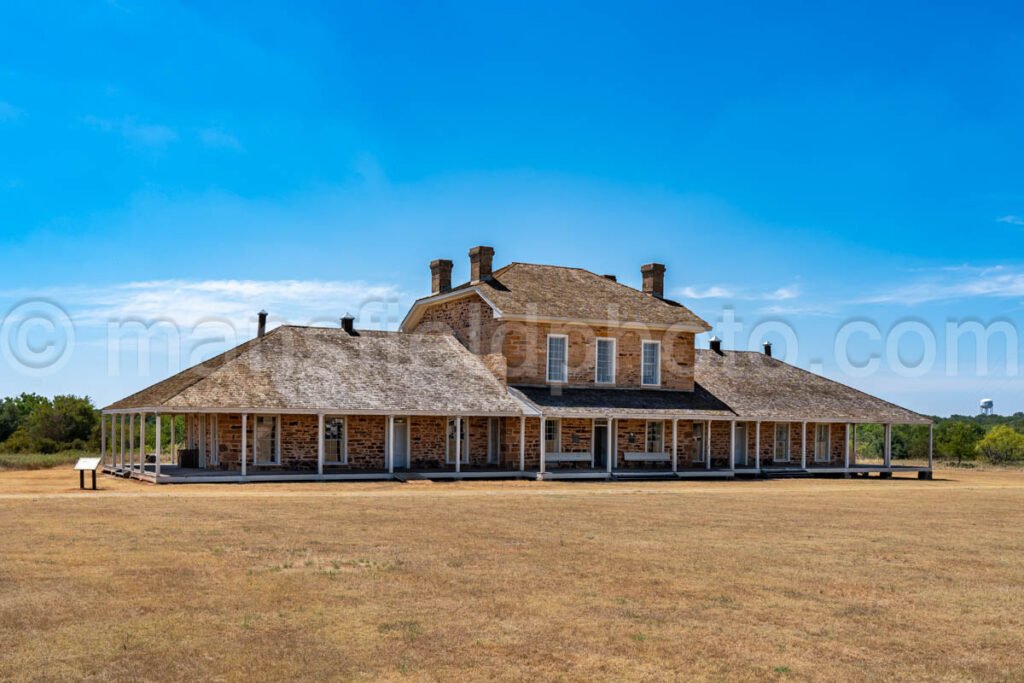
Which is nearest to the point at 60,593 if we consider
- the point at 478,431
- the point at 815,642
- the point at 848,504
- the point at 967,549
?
the point at 815,642

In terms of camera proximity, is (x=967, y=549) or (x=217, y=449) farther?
(x=217, y=449)

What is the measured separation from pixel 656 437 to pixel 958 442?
2714 cm

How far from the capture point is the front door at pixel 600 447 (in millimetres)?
35500

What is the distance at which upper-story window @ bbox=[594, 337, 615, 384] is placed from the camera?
35562mm

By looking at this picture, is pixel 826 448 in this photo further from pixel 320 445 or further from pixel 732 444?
pixel 320 445

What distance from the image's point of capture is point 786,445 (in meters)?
39.3

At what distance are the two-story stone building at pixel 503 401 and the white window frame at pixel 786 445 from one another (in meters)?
0.06

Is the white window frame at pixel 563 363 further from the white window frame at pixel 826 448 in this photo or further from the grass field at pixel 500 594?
the grass field at pixel 500 594

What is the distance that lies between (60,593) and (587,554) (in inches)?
259

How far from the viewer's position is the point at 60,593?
34.8ft

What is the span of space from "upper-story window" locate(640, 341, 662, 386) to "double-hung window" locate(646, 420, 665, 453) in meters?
1.59

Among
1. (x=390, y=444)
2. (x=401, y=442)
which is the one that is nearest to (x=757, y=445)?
(x=401, y=442)

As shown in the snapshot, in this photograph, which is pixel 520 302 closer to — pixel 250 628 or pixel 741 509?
pixel 741 509

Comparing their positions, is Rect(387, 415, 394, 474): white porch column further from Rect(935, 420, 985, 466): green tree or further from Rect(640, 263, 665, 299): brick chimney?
Rect(935, 420, 985, 466): green tree
